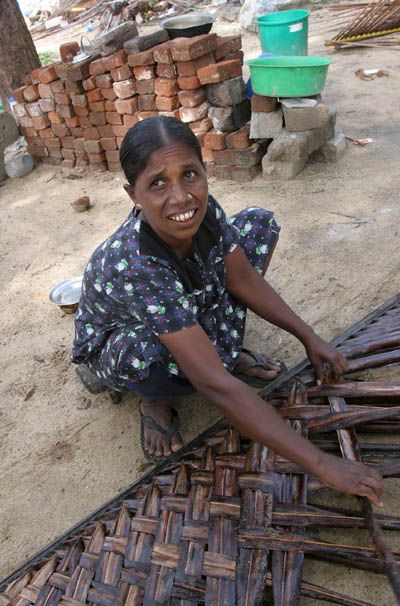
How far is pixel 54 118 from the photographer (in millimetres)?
4547

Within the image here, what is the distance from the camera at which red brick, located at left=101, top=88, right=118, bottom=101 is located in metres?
4.03

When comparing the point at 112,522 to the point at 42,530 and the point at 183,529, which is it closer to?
the point at 183,529

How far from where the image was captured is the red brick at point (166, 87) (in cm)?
365

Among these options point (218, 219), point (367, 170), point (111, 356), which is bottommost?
point (367, 170)

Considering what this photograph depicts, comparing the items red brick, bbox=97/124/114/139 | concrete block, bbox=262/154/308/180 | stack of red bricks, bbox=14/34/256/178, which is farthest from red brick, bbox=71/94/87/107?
concrete block, bbox=262/154/308/180

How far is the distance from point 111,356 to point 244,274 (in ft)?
1.76

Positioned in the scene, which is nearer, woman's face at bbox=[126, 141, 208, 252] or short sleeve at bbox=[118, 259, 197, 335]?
woman's face at bbox=[126, 141, 208, 252]

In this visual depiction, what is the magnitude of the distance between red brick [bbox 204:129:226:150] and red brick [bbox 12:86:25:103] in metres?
1.98

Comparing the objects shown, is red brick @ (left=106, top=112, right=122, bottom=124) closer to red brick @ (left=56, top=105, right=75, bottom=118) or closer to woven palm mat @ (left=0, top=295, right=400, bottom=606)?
red brick @ (left=56, top=105, right=75, bottom=118)

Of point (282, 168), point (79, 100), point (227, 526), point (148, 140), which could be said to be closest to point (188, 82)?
point (282, 168)

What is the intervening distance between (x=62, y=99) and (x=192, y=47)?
1462mm

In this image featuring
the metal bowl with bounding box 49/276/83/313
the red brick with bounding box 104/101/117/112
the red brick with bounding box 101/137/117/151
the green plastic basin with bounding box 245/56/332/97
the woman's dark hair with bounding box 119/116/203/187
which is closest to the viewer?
the woman's dark hair with bounding box 119/116/203/187

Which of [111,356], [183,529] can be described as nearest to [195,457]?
[183,529]

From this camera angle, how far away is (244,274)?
1.77m
